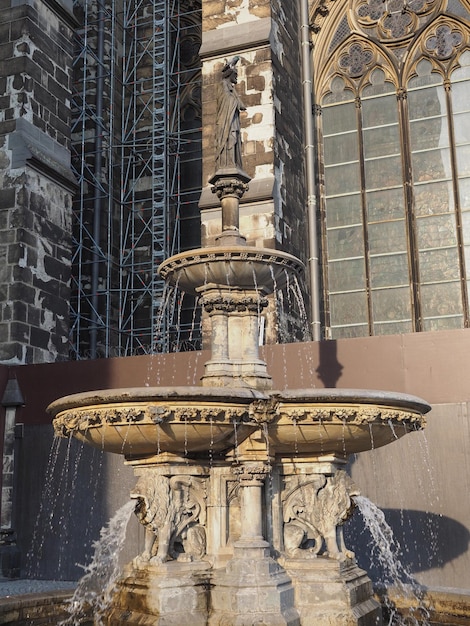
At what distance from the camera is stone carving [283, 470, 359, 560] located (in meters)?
5.95

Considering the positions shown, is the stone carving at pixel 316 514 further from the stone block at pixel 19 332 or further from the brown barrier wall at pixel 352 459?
the stone block at pixel 19 332

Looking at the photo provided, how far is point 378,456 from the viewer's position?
8688mm

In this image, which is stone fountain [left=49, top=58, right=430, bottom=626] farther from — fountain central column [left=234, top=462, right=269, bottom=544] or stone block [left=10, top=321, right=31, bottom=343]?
stone block [left=10, top=321, right=31, bottom=343]

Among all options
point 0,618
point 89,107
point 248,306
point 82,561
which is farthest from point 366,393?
point 89,107

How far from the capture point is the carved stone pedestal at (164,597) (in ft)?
18.2

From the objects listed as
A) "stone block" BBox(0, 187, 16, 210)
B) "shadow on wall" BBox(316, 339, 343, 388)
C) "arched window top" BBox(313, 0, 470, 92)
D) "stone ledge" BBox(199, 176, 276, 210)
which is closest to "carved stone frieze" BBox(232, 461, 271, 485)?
"shadow on wall" BBox(316, 339, 343, 388)

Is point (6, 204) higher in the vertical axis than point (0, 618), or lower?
higher

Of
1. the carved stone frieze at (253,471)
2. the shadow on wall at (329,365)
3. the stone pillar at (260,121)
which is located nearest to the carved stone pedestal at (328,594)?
the carved stone frieze at (253,471)

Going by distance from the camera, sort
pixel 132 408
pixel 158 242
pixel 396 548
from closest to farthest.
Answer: pixel 132 408 < pixel 396 548 < pixel 158 242

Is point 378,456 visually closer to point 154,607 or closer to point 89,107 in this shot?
point 154,607

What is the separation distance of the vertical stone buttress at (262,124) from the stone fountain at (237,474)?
4.59m

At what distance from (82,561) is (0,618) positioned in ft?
12.3

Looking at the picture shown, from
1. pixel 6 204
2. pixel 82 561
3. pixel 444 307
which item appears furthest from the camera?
pixel 444 307

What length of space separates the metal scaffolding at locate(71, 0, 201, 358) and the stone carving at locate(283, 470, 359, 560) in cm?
815
